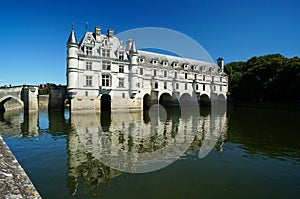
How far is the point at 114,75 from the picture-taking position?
1310 inches

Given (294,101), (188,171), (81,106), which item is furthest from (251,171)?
(294,101)

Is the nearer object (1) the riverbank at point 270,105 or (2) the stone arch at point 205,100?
(1) the riverbank at point 270,105

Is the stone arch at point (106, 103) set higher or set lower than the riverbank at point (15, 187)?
higher

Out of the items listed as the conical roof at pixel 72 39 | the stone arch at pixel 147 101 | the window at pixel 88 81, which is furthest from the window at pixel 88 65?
the stone arch at pixel 147 101

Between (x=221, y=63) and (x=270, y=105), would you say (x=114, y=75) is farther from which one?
(x=270, y=105)

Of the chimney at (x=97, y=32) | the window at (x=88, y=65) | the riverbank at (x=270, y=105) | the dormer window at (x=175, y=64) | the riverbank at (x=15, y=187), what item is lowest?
the riverbank at (x=15, y=187)

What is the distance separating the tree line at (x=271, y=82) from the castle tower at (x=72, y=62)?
4550cm

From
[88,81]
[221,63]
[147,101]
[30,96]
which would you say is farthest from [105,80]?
[221,63]

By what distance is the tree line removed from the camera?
141 ft

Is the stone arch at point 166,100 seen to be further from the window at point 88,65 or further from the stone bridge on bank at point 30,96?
the stone bridge on bank at point 30,96

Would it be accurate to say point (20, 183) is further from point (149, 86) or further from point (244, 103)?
point (244, 103)

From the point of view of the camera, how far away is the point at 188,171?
810cm

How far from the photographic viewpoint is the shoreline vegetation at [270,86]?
43206mm

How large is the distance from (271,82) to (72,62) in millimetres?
47432
